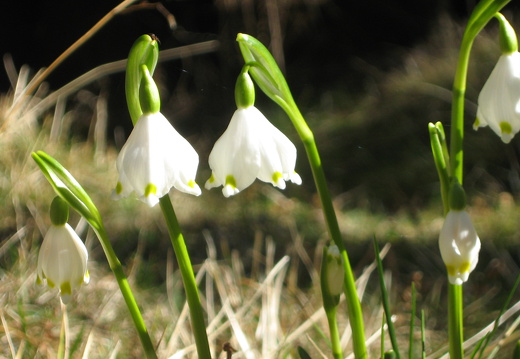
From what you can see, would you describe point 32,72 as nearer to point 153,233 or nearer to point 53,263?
point 153,233

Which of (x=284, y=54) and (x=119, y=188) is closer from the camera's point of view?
(x=119, y=188)

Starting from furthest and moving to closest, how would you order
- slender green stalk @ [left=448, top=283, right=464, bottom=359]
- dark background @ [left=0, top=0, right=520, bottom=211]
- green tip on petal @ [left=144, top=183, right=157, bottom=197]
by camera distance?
dark background @ [left=0, top=0, right=520, bottom=211] → slender green stalk @ [left=448, top=283, right=464, bottom=359] → green tip on petal @ [left=144, top=183, right=157, bottom=197]

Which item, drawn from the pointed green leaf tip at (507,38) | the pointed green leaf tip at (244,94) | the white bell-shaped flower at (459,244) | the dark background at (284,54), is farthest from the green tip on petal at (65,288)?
the dark background at (284,54)

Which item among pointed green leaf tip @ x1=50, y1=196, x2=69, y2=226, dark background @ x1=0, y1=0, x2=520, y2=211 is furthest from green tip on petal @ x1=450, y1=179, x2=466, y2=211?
dark background @ x1=0, y1=0, x2=520, y2=211

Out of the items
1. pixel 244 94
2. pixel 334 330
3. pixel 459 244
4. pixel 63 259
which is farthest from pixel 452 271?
pixel 63 259

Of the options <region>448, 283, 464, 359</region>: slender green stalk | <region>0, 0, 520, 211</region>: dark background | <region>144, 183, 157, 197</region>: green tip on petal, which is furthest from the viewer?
<region>0, 0, 520, 211</region>: dark background

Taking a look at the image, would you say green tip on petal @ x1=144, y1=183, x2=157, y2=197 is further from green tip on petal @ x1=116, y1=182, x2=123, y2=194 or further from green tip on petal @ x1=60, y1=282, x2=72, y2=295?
green tip on petal @ x1=60, y1=282, x2=72, y2=295

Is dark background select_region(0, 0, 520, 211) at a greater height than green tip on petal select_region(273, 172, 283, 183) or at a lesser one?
greater

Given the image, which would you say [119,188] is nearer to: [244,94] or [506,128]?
[244,94]

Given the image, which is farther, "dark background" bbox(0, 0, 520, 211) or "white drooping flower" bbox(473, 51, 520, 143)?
"dark background" bbox(0, 0, 520, 211)
